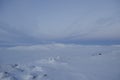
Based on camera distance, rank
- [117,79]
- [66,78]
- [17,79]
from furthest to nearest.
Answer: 1. [17,79]
2. [66,78]
3. [117,79]

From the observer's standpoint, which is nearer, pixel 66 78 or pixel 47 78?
pixel 66 78

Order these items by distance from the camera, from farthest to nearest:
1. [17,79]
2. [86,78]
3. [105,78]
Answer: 1. [17,79]
2. [86,78]
3. [105,78]

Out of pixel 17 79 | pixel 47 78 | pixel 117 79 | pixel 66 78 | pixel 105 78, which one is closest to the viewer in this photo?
pixel 117 79

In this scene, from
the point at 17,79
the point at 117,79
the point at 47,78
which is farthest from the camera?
the point at 17,79

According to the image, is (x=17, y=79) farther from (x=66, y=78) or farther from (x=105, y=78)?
(x=105, y=78)

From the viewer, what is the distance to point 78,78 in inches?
1773

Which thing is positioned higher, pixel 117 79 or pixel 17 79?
pixel 117 79

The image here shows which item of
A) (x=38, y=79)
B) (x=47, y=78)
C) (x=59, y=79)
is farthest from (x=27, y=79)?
(x=59, y=79)

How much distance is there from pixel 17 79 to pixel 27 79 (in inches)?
203

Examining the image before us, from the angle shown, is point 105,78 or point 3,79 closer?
point 105,78

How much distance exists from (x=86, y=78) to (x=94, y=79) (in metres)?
3.17

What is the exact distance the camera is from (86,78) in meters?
43.2

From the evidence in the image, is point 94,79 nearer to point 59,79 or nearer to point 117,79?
point 117,79

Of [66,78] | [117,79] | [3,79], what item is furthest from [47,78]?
[117,79]
